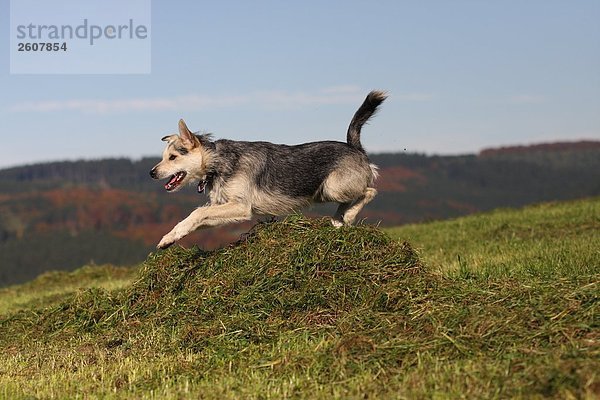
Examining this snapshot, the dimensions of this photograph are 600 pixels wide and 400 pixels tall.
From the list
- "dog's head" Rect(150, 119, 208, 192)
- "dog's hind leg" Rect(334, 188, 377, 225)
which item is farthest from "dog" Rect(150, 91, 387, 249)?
"dog's hind leg" Rect(334, 188, 377, 225)

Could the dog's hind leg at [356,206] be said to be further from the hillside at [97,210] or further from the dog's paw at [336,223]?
the hillside at [97,210]

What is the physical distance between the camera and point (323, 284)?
9.03 metres

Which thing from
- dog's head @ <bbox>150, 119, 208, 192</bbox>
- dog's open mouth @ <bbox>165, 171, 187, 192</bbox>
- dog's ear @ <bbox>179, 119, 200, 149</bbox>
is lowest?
dog's open mouth @ <bbox>165, 171, 187, 192</bbox>

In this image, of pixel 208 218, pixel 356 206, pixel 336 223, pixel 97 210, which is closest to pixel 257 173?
pixel 208 218

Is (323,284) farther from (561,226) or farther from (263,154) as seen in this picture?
(561,226)

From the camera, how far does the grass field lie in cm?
625

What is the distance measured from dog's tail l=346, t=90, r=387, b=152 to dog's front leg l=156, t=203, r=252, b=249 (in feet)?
7.37

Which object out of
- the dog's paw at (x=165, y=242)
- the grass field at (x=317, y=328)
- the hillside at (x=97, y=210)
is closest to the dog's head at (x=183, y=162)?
the grass field at (x=317, y=328)

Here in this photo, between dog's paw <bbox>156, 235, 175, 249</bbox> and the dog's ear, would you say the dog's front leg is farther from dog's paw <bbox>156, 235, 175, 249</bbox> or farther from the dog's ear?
the dog's ear

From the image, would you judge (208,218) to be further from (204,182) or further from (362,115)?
(362,115)

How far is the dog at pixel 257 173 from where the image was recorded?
35.7 ft

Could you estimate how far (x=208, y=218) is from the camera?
10.5 meters

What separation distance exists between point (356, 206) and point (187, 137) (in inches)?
115

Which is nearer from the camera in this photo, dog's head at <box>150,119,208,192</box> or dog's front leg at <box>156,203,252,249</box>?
dog's front leg at <box>156,203,252,249</box>
